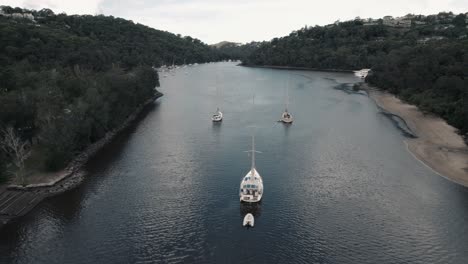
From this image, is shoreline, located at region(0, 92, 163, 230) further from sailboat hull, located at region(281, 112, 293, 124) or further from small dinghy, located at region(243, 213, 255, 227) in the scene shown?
sailboat hull, located at region(281, 112, 293, 124)

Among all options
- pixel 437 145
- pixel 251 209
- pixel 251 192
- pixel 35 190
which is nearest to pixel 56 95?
pixel 35 190

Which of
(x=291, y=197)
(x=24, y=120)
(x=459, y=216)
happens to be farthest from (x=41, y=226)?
(x=459, y=216)

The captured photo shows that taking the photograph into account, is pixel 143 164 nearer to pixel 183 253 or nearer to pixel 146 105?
pixel 183 253

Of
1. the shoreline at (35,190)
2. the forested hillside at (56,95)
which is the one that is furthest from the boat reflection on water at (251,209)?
the forested hillside at (56,95)

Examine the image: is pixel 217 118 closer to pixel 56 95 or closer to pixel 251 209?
pixel 56 95

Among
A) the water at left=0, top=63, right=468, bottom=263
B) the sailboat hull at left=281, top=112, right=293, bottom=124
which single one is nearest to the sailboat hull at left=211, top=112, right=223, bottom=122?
the water at left=0, top=63, right=468, bottom=263

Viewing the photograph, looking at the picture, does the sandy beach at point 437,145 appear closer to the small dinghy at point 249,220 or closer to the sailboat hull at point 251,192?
the sailboat hull at point 251,192
